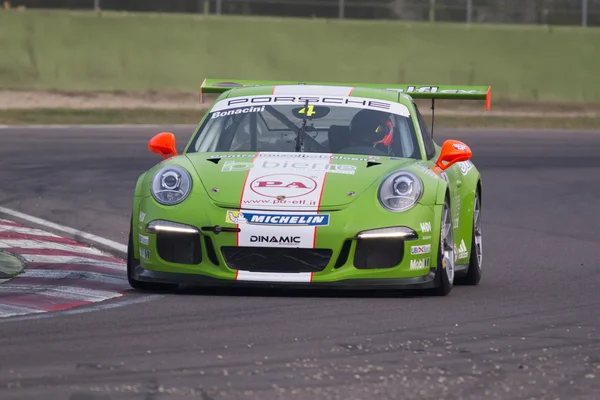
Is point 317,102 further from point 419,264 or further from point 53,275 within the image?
point 53,275

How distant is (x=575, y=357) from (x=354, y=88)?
3783 millimetres

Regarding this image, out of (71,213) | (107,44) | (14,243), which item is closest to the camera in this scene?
(14,243)

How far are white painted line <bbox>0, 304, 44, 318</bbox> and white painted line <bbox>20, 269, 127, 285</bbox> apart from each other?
1227 millimetres

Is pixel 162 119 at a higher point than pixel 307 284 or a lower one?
lower

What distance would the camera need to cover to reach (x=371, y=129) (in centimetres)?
899

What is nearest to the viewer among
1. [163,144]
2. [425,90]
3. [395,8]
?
[163,144]

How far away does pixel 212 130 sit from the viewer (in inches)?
357

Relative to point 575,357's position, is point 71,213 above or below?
below

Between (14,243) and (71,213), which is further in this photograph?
(71,213)

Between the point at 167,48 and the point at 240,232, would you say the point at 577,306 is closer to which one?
the point at 240,232

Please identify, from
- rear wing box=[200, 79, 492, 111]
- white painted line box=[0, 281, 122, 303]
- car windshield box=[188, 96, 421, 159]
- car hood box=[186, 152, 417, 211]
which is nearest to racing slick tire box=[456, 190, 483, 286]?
rear wing box=[200, 79, 492, 111]

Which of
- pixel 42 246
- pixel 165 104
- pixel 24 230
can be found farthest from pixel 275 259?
pixel 165 104

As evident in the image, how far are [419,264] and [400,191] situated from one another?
41 centimetres

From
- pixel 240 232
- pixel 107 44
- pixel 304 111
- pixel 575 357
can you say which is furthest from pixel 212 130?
pixel 107 44
